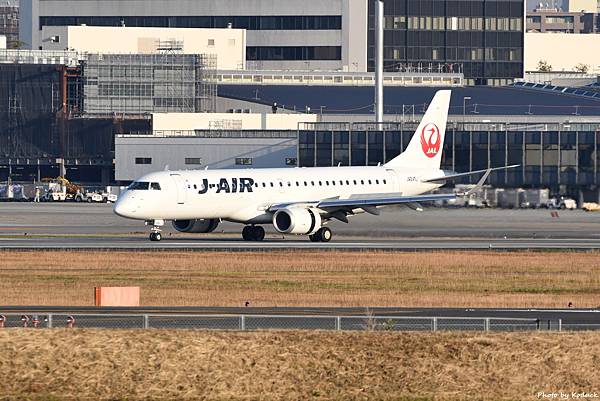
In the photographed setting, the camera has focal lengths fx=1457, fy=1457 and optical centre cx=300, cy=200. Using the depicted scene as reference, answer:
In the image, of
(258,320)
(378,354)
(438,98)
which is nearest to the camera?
(378,354)

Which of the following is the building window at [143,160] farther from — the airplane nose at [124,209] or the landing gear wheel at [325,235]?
the airplane nose at [124,209]

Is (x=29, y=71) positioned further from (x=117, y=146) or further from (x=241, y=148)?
(x=241, y=148)

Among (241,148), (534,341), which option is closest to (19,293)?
(534,341)

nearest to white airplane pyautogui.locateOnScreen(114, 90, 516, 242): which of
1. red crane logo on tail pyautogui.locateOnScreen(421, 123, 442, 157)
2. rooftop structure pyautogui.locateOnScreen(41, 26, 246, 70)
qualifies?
red crane logo on tail pyautogui.locateOnScreen(421, 123, 442, 157)

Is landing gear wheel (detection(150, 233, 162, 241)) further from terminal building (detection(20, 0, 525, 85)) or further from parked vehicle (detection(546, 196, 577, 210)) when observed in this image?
terminal building (detection(20, 0, 525, 85))

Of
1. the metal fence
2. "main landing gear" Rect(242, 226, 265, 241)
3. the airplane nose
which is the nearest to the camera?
the metal fence

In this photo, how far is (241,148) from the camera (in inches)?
5153

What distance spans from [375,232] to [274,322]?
1739 inches

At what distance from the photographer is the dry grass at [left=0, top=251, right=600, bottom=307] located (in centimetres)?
5128

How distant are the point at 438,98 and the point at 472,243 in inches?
794

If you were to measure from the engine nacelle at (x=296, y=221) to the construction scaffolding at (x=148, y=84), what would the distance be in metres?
77.2

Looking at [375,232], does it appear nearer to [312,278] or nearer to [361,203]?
[361,203]

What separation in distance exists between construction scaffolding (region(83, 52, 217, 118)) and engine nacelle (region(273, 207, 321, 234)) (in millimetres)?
77183

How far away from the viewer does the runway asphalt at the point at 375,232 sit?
75312mm
